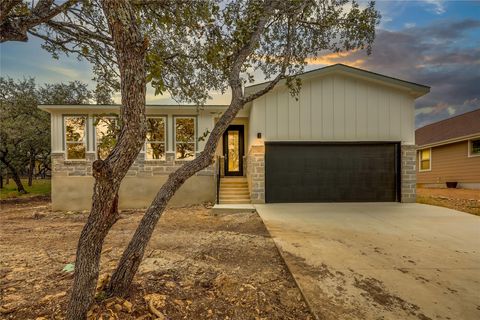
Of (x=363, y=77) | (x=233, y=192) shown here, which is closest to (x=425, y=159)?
(x=363, y=77)

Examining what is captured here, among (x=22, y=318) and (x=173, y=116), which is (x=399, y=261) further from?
(x=173, y=116)

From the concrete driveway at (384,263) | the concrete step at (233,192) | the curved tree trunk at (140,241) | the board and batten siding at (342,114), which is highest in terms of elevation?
the board and batten siding at (342,114)

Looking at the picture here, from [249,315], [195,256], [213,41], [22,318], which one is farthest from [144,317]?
[213,41]

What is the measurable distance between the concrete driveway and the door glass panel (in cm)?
535

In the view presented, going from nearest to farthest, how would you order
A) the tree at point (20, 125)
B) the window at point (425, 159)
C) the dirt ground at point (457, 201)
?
1. the dirt ground at point (457, 201)
2. the tree at point (20, 125)
3. the window at point (425, 159)

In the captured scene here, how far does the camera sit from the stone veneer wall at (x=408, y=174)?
832 centimetres

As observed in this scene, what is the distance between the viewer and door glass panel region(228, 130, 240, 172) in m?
11.2

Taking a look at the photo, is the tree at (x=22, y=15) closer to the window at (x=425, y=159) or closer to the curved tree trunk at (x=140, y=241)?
the curved tree trunk at (x=140, y=241)

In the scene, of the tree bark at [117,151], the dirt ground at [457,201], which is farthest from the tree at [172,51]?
the dirt ground at [457,201]

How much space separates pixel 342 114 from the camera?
8422 millimetres

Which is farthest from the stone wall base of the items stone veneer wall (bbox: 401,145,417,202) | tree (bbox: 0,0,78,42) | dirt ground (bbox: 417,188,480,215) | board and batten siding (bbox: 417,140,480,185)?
board and batten siding (bbox: 417,140,480,185)

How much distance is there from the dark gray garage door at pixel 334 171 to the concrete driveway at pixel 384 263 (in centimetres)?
229

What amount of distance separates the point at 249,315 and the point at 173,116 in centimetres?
823

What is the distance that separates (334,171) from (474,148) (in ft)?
38.4
